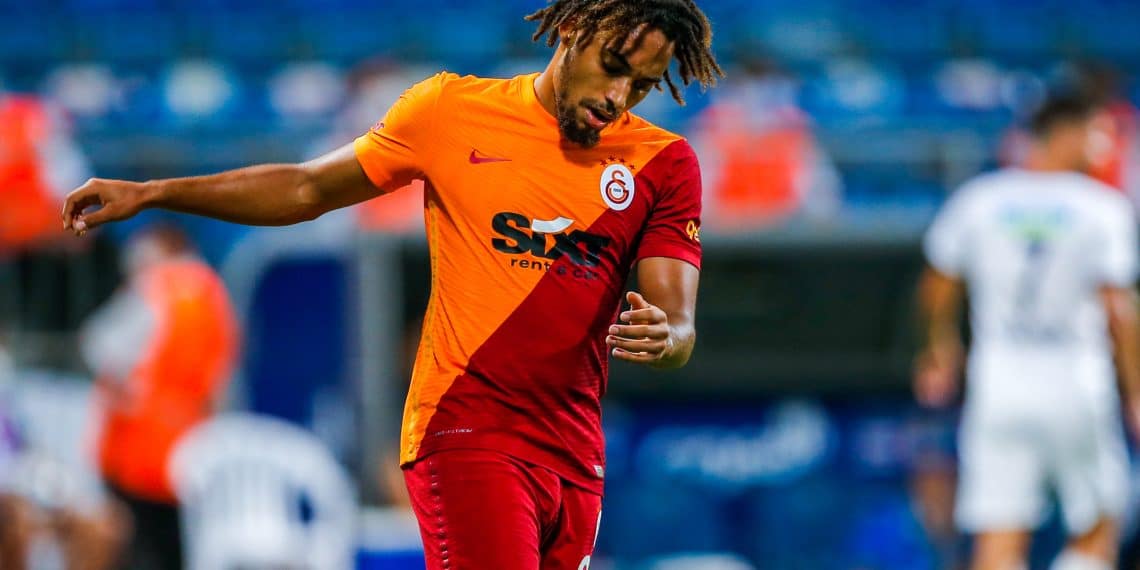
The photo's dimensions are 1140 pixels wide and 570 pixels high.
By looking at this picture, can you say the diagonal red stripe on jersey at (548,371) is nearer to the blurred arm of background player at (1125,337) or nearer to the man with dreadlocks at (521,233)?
the man with dreadlocks at (521,233)

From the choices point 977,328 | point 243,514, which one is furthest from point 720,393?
point 243,514

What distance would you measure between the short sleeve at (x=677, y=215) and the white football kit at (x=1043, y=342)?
135 inches

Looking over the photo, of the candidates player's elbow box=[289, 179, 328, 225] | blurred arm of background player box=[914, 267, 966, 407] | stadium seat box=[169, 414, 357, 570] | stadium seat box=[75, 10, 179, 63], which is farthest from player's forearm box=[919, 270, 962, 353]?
stadium seat box=[75, 10, 179, 63]

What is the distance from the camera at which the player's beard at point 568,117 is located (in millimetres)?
3523

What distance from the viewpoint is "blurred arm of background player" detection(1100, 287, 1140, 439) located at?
259 inches

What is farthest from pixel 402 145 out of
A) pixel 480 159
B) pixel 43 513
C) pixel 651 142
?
pixel 43 513

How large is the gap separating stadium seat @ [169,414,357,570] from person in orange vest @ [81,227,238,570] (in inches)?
15.6

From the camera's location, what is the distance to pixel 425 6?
1349cm

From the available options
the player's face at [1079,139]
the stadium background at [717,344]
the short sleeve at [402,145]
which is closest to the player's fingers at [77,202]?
the short sleeve at [402,145]

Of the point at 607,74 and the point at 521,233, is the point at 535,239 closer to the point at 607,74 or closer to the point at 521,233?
the point at 521,233

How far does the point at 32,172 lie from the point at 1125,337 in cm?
575

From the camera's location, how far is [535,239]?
3.59 metres

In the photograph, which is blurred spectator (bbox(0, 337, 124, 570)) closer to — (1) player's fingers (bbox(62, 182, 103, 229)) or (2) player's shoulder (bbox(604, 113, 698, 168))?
(1) player's fingers (bbox(62, 182, 103, 229))

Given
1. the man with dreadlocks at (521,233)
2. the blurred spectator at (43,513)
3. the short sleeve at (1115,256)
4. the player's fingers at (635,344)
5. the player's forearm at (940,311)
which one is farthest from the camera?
the blurred spectator at (43,513)
